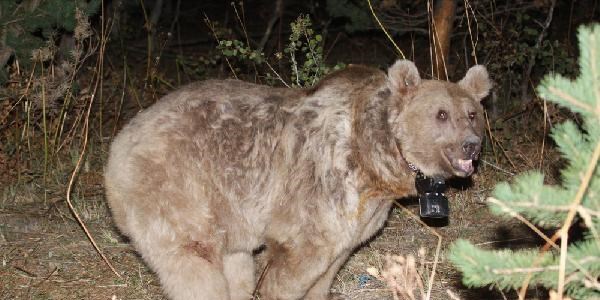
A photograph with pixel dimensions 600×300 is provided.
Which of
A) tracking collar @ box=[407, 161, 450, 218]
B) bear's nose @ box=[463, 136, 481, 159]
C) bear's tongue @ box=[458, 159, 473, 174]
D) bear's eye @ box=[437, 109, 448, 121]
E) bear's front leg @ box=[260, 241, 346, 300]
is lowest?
bear's front leg @ box=[260, 241, 346, 300]

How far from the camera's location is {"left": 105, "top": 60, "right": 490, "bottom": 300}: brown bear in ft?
17.1

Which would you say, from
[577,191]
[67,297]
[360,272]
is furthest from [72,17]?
[577,191]

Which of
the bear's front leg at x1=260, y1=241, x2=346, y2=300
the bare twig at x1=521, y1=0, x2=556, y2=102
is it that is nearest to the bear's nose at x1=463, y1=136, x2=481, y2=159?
the bear's front leg at x1=260, y1=241, x2=346, y2=300

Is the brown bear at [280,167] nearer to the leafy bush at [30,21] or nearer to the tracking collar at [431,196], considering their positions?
the tracking collar at [431,196]

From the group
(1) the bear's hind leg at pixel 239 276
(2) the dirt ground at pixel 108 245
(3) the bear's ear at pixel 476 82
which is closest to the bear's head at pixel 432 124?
(3) the bear's ear at pixel 476 82

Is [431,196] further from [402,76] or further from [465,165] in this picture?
[402,76]

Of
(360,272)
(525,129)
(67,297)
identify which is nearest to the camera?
(67,297)

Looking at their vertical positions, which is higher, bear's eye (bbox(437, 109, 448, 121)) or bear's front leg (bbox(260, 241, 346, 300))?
bear's eye (bbox(437, 109, 448, 121))

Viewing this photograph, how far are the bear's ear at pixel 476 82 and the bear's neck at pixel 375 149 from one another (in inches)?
25.3

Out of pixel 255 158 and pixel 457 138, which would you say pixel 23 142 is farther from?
pixel 457 138

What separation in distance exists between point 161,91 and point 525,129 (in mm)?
4837

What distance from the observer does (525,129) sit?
397 inches

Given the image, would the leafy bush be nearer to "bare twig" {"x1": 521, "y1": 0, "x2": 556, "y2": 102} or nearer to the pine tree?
"bare twig" {"x1": 521, "y1": 0, "x2": 556, "y2": 102}

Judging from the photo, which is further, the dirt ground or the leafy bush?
the leafy bush
